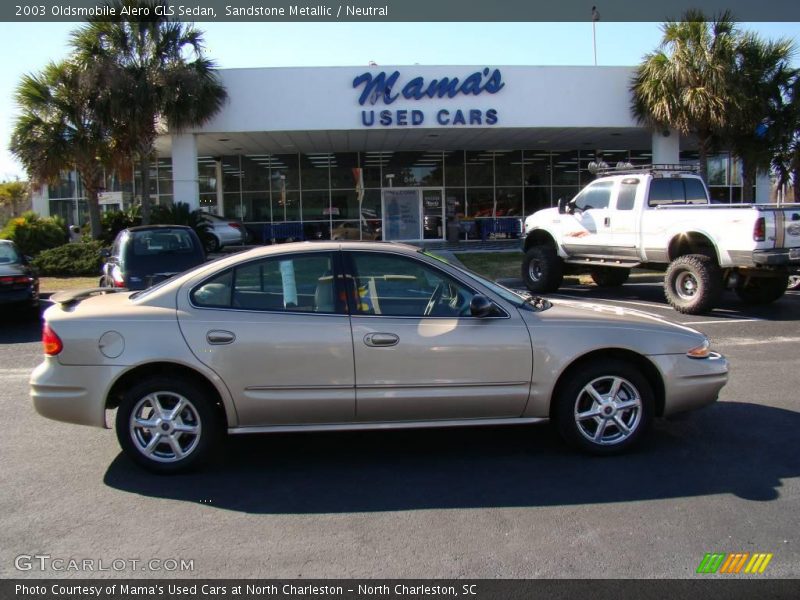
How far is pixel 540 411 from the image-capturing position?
4797 millimetres

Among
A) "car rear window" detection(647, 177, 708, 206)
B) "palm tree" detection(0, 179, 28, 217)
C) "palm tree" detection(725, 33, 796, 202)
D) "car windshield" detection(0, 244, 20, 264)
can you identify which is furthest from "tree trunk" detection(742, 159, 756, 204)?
"palm tree" detection(0, 179, 28, 217)

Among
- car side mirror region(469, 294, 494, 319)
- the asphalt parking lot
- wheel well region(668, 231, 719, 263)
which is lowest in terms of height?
the asphalt parking lot

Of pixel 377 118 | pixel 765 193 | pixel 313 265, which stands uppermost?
pixel 377 118

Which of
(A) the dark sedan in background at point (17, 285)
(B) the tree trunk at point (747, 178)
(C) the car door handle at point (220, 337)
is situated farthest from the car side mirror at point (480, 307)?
(B) the tree trunk at point (747, 178)

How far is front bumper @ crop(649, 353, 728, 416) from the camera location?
4.87 m

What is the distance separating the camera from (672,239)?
11.5 m

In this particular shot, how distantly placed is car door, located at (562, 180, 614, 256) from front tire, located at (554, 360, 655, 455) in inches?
318

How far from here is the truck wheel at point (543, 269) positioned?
44.6 ft

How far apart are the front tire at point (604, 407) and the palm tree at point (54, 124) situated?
17.9 m

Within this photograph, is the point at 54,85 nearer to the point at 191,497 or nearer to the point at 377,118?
the point at 377,118

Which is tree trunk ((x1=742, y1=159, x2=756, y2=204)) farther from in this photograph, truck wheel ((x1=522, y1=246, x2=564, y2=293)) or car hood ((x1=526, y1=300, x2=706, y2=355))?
car hood ((x1=526, y1=300, x2=706, y2=355))

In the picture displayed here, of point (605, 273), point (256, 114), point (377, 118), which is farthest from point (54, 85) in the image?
point (605, 273)

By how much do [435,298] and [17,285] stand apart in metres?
9.20

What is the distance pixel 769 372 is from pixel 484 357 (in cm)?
426
